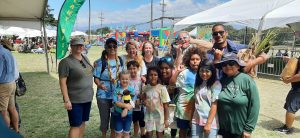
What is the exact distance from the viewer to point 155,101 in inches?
149

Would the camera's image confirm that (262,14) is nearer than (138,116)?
No

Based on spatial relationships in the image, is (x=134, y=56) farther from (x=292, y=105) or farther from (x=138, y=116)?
(x=292, y=105)

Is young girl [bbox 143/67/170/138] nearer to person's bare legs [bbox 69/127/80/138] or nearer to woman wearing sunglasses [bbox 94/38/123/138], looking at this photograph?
woman wearing sunglasses [bbox 94/38/123/138]

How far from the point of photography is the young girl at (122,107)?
12.2 ft

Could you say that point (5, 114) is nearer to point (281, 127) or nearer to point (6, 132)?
point (6, 132)

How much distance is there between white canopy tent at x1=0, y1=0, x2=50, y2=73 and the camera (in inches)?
338

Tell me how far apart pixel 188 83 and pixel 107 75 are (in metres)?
1.14

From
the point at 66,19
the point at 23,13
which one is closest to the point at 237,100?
the point at 66,19

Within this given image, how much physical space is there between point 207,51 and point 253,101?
1.01 metres

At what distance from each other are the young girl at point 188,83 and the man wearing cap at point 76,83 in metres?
1.21

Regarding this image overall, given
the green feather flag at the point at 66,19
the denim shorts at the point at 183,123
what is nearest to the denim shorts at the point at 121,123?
the denim shorts at the point at 183,123

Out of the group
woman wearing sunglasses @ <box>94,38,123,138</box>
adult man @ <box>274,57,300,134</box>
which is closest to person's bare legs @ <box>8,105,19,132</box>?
woman wearing sunglasses @ <box>94,38,123,138</box>

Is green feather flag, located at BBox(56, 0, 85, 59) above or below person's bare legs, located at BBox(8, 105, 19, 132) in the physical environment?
above

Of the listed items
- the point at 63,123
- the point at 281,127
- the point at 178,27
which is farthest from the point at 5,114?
the point at 178,27
